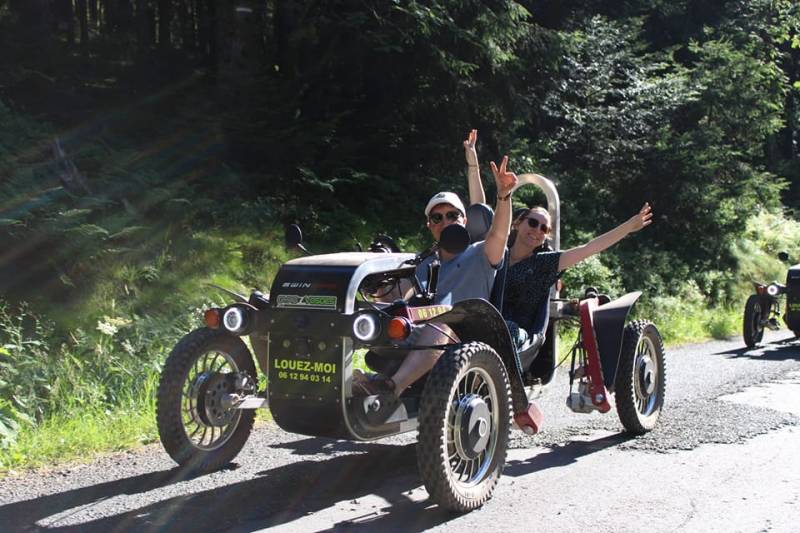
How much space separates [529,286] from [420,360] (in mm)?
1548

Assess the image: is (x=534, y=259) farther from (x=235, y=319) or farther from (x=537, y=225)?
(x=235, y=319)

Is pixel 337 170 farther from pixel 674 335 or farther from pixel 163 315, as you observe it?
pixel 674 335

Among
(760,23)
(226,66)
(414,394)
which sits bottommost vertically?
(414,394)

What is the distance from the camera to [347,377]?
455 centimetres

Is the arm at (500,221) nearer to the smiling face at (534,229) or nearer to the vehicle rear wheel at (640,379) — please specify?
the smiling face at (534,229)

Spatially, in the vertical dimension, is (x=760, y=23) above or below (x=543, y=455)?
above

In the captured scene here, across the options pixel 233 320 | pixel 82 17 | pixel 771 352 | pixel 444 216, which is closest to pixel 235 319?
pixel 233 320

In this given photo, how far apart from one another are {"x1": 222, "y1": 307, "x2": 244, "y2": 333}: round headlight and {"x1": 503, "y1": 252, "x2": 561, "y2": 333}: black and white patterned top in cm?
217

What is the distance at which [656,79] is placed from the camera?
18484 mm

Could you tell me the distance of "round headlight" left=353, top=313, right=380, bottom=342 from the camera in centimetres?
446

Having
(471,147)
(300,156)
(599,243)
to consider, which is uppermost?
(300,156)

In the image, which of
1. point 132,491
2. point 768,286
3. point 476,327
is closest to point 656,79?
point 768,286

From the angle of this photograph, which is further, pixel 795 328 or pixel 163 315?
pixel 795 328

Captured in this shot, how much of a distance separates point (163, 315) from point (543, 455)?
453 cm
